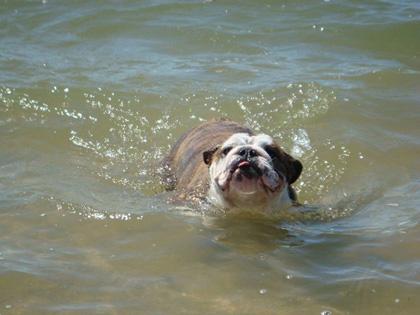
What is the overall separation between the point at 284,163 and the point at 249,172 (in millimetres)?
561

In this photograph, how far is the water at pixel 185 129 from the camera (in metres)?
4.78

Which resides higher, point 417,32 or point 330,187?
point 417,32

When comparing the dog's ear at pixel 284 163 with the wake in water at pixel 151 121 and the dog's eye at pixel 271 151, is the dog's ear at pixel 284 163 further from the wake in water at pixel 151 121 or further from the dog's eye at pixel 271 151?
the wake in water at pixel 151 121

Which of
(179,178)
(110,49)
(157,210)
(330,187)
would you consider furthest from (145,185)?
(110,49)

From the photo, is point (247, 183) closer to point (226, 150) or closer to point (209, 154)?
point (226, 150)

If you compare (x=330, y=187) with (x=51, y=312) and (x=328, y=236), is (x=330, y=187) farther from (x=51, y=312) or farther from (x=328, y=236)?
(x=51, y=312)

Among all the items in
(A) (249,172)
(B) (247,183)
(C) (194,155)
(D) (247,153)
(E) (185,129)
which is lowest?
(E) (185,129)

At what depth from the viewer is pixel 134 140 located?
29.6 ft

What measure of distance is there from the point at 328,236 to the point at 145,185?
240 cm

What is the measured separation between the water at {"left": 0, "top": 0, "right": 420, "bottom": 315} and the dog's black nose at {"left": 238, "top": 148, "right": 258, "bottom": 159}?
59cm

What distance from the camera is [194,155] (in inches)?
294

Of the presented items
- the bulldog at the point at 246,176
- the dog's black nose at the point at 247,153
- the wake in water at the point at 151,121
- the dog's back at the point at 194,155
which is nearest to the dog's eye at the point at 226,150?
the bulldog at the point at 246,176

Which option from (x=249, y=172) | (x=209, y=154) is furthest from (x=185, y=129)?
(x=249, y=172)

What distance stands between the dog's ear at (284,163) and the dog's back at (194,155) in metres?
0.76
